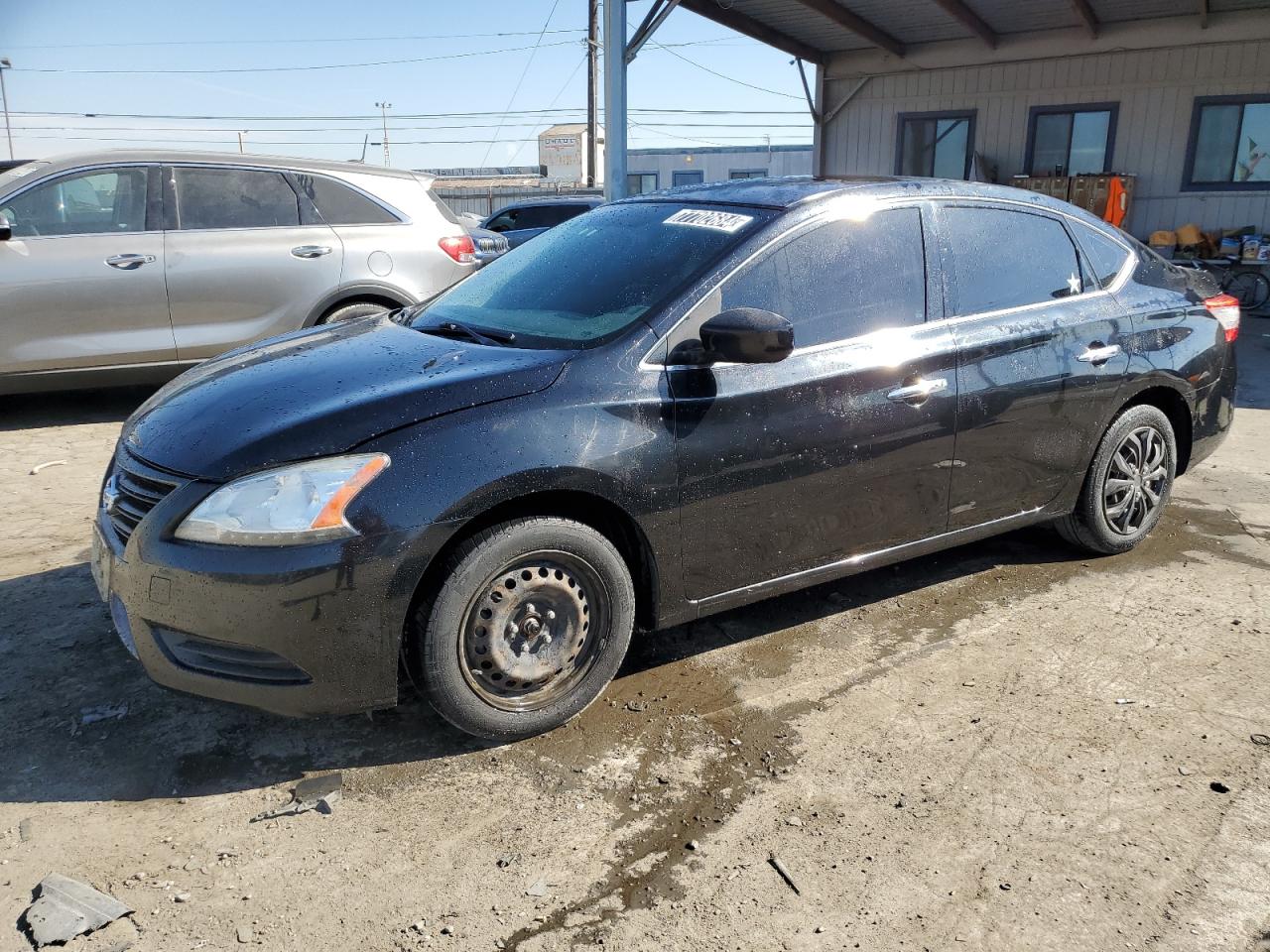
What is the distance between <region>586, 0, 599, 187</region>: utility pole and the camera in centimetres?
3175

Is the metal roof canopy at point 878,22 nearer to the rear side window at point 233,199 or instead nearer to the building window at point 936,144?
the building window at point 936,144

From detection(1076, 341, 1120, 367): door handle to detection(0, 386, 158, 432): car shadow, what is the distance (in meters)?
5.80

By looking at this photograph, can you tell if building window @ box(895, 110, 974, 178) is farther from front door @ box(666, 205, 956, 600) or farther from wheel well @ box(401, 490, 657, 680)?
wheel well @ box(401, 490, 657, 680)

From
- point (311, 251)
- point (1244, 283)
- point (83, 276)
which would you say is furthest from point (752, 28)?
point (83, 276)

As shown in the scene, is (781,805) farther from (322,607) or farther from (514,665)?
(322,607)

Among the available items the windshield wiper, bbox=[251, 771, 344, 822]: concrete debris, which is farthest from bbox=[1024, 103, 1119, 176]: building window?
bbox=[251, 771, 344, 822]: concrete debris

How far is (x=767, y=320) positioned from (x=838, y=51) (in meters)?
15.1

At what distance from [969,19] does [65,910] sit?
1491 cm

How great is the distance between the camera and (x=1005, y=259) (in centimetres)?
402

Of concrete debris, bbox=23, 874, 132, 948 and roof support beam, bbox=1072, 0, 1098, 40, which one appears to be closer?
concrete debris, bbox=23, 874, 132, 948

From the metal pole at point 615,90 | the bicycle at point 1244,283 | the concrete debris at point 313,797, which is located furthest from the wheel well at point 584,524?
the bicycle at point 1244,283

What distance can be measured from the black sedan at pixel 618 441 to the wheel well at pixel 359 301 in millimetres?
3222

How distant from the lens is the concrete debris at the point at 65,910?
2.25 metres

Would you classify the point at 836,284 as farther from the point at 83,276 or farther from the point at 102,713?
the point at 83,276
